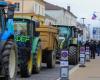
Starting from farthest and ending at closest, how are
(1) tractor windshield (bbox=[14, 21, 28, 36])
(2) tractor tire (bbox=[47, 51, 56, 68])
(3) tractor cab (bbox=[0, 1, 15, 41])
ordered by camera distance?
(2) tractor tire (bbox=[47, 51, 56, 68]) < (1) tractor windshield (bbox=[14, 21, 28, 36]) < (3) tractor cab (bbox=[0, 1, 15, 41])

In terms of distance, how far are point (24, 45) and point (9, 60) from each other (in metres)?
5.57

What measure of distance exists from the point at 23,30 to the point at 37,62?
185 centimetres

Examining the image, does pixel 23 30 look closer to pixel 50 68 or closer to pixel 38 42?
pixel 38 42

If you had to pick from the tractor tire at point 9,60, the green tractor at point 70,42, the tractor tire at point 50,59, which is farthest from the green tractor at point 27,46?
the green tractor at point 70,42

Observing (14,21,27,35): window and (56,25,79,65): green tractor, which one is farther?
(56,25,79,65): green tractor

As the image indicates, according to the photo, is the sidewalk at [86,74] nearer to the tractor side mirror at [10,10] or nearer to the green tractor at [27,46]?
the green tractor at [27,46]

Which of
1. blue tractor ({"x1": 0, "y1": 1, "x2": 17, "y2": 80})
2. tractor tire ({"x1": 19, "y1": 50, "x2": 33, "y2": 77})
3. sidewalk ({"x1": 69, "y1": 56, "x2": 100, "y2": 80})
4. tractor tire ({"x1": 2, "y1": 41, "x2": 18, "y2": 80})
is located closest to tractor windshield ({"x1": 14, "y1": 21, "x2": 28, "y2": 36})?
tractor tire ({"x1": 19, "y1": 50, "x2": 33, "y2": 77})

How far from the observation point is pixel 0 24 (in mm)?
16000

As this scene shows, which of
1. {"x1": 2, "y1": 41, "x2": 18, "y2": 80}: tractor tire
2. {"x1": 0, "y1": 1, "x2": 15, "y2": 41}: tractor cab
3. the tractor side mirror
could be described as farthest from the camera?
{"x1": 0, "y1": 1, "x2": 15, "y2": 41}: tractor cab

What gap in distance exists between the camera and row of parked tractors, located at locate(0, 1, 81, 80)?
15.6 meters

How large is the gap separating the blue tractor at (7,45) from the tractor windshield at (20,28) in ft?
18.9

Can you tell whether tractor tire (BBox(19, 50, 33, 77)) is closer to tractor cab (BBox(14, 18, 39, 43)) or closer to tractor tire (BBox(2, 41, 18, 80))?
tractor cab (BBox(14, 18, 39, 43))

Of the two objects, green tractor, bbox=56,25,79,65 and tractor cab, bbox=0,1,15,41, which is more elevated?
tractor cab, bbox=0,1,15,41

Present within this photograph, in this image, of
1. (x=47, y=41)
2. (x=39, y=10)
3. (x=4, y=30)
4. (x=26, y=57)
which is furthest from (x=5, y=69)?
(x=39, y=10)
